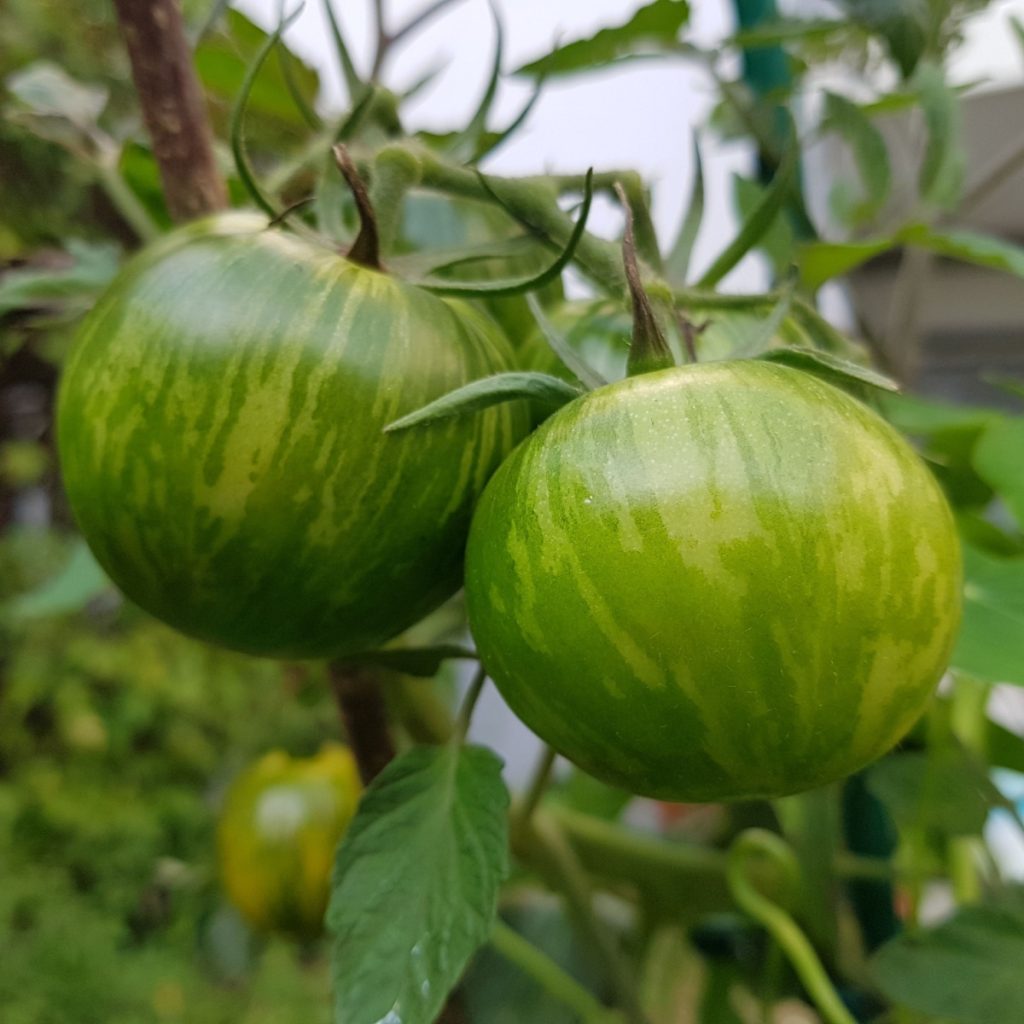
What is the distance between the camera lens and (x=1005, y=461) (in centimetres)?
32

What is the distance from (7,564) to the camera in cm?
91

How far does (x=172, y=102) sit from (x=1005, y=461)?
1.08ft

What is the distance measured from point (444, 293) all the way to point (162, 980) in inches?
28.8

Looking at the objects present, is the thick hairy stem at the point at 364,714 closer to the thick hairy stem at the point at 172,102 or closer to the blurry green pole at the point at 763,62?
the thick hairy stem at the point at 172,102

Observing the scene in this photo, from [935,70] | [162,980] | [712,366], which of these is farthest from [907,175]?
[162,980]

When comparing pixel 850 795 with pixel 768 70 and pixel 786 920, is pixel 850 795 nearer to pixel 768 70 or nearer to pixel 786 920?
pixel 786 920

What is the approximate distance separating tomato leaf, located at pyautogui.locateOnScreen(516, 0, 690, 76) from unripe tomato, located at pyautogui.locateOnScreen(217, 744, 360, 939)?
392mm

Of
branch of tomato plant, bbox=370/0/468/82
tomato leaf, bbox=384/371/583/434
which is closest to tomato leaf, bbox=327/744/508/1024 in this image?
tomato leaf, bbox=384/371/583/434

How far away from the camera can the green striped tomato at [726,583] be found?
0.58 feet

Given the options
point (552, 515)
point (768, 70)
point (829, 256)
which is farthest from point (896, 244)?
point (552, 515)

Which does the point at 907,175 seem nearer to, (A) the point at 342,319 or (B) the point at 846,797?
(B) the point at 846,797

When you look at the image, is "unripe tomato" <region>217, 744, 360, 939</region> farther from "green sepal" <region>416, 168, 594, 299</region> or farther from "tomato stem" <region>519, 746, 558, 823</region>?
"green sepal" <region>416, 168, 594, 299</region>

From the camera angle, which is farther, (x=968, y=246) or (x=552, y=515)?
(x=968, y=246)

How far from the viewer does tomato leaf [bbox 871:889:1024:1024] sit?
0.29 metres
